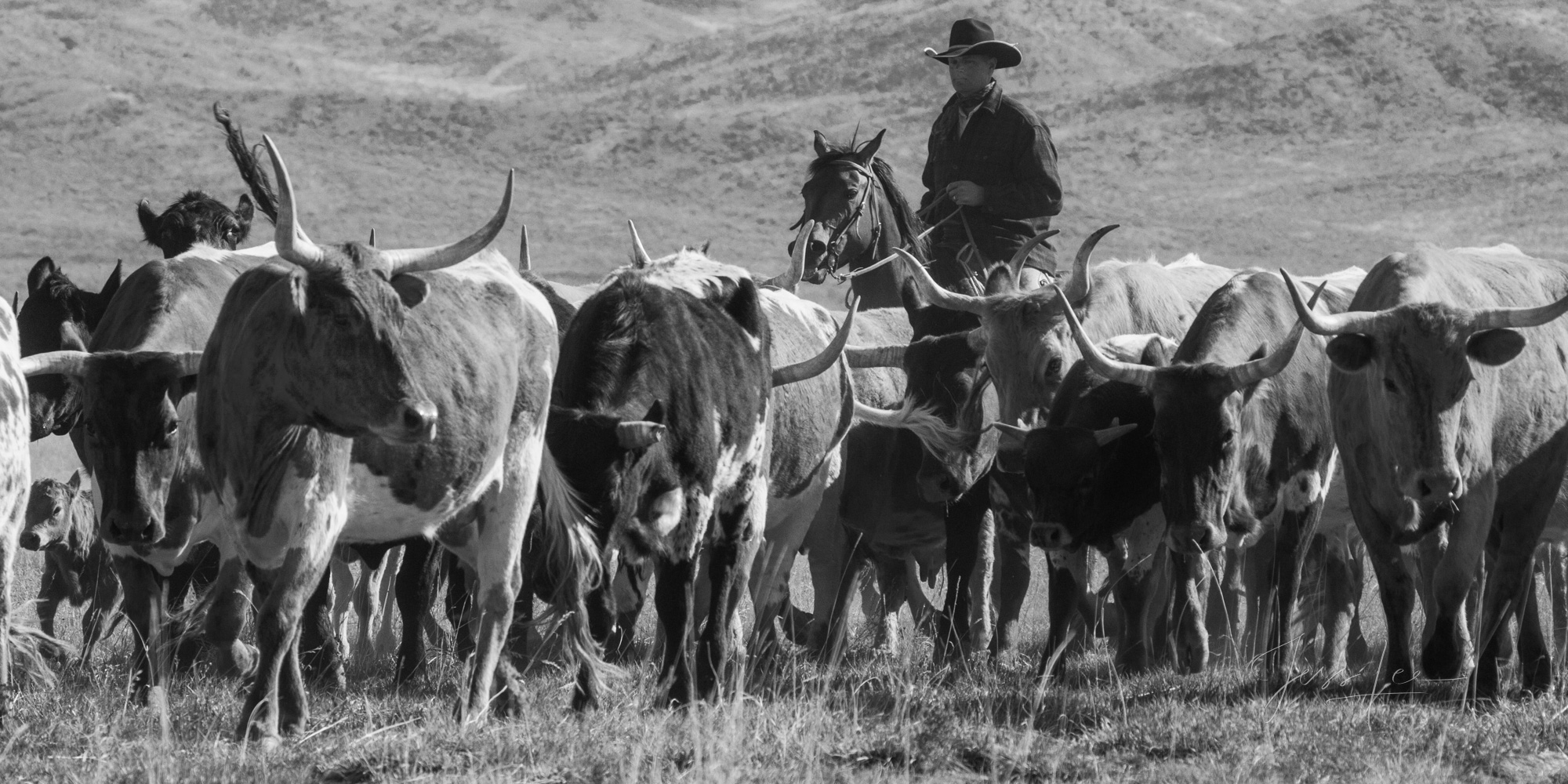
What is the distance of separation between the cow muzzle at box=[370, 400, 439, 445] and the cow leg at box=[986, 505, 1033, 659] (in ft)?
12.0

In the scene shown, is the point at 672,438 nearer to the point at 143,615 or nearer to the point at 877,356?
the point at 143,615

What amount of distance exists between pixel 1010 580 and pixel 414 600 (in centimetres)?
293

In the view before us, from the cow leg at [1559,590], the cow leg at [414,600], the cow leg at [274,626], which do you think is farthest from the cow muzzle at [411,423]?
the cow leg at [1559,590]

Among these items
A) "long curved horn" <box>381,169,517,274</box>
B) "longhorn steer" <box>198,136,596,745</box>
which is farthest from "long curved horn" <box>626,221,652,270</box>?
"long curved horn" <box>381,169,517,274</box>

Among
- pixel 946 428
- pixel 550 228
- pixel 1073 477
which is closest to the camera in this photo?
pixel 1073 477

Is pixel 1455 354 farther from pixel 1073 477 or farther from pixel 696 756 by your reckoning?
pixel 696 756

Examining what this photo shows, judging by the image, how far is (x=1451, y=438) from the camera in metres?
7.23

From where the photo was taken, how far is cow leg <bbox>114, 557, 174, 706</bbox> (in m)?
Answer: 7.48

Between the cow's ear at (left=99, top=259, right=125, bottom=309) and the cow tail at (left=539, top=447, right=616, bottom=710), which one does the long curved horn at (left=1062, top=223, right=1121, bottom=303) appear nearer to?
the cow tail at (left=539, top=447, right=616, bottom=710)

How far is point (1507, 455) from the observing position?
7.74 metres

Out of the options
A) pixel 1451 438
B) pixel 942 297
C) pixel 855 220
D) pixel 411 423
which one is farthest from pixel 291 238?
pixel 855 220

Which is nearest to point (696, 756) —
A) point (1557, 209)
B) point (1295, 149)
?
point (1557, 209)

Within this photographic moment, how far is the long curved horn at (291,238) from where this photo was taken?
5.98 m

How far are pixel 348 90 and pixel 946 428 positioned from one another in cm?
8307
